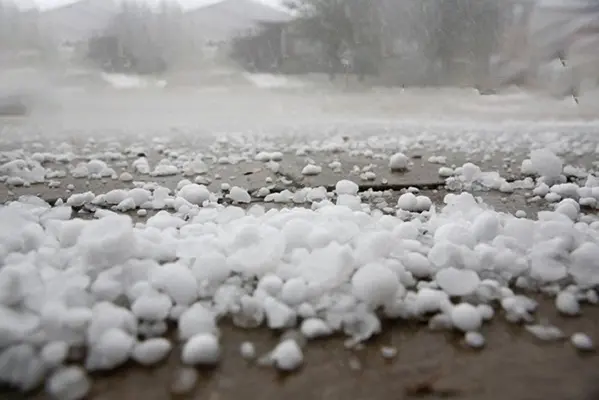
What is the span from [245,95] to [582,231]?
1426 mm

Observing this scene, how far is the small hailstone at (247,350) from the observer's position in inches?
14.3

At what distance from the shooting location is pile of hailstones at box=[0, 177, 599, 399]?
1.17 ft

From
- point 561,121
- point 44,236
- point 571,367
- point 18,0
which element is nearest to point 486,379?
point 571,367

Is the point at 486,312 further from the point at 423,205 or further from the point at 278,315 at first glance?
the point at 423,205

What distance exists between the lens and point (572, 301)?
1.40 feet

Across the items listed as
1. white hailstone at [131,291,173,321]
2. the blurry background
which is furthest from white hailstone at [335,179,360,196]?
the blurry background

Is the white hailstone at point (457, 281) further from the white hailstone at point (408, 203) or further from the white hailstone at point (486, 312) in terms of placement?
the white hailstone at point (408, 203)

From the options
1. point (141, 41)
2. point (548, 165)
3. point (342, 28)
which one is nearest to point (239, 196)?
point (548, 165)

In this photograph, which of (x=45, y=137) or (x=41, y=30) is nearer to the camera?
(x=41, y=30)

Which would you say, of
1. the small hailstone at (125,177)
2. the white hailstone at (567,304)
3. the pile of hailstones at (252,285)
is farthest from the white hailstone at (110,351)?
the small hailstone at (125,177)

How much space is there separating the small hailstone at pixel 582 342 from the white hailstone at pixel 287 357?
23 centimetres

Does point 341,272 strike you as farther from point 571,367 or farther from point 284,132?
point 284,132

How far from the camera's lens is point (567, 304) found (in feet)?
1.39

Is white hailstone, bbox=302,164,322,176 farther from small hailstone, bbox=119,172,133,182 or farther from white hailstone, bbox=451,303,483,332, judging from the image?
white hailstone, bbox=451,303,483,332
